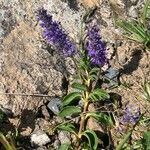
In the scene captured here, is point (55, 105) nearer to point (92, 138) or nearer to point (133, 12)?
point (92, 138)

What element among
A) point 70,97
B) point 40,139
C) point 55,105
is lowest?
point 40,139

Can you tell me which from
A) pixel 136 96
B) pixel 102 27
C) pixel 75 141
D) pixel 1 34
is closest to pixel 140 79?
pixel 136 96

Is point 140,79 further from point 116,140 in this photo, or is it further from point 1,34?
point 1,34

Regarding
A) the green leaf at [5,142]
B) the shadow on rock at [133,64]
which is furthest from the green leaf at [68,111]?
the shadow on rock at [133,64]

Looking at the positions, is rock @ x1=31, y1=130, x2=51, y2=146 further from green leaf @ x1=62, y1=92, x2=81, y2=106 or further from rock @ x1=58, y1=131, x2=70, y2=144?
green leaf @ x1=62, y1=92, x2=81, y2=106

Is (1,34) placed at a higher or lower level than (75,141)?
higher

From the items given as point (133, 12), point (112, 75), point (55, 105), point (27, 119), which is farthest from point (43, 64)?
point (133, 12)

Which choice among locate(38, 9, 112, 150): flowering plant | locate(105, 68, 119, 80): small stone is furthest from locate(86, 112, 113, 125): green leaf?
locate(105, 68, 119, 80): small stone
